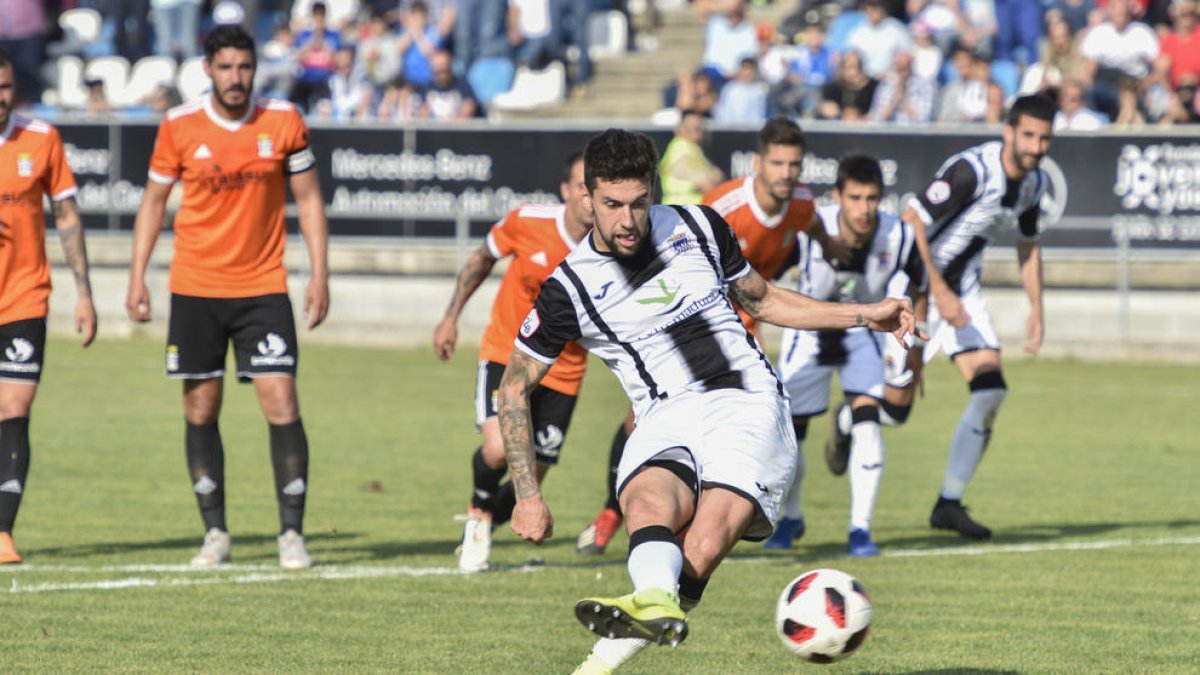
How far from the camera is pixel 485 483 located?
352 inches

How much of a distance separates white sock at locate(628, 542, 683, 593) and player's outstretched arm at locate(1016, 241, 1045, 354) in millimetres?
5497

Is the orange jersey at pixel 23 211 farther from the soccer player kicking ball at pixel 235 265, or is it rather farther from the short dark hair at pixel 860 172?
the short dark hair at pixel 860 172

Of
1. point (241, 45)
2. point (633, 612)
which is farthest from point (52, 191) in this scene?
point (633, 612)

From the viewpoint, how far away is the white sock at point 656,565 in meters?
5.42

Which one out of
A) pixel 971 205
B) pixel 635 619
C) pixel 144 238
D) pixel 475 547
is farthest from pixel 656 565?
pixel 971 205

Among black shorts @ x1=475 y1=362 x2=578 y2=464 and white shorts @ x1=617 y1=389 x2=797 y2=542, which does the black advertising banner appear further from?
white shorts @ x1=617 y1=389 x2=797 y2=542

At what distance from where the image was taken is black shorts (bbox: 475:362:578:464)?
8.95 metres

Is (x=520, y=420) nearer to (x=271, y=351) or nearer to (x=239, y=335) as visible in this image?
(x=271, y=351)

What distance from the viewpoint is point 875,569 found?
902 centimetres

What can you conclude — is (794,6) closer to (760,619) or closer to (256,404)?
(256,404)

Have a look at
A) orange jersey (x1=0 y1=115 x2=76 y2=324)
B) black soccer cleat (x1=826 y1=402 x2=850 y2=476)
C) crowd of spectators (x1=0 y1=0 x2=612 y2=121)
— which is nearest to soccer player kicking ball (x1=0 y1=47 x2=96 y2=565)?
orange jersey (x1=0 y1=115 x2=76 y2=324)

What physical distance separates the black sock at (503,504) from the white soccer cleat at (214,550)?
4.24ft

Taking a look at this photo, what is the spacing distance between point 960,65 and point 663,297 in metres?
17.1

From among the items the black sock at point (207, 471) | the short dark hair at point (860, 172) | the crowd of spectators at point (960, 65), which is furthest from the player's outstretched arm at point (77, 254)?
the crowd of spectators at point (960, 65)
